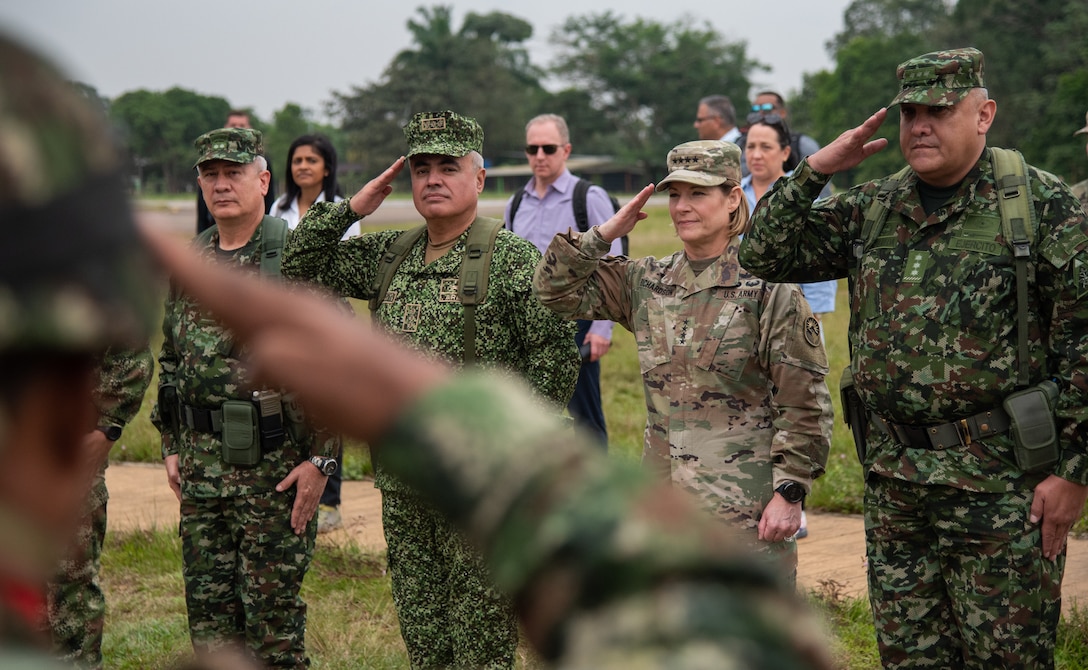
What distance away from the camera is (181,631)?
5.55m

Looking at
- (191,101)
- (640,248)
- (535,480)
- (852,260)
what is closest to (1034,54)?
(640,248)

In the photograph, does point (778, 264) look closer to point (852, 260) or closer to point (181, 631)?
point (852, 260)

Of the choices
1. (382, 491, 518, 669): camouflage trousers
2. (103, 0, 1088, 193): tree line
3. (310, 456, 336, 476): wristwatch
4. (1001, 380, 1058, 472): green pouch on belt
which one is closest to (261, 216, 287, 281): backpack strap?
(310, 456, 336, 476): wristwatch

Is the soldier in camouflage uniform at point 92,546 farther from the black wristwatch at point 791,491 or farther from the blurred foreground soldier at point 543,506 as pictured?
the blurred foreground soldier at point 543,506

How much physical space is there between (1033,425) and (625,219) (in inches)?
62.4

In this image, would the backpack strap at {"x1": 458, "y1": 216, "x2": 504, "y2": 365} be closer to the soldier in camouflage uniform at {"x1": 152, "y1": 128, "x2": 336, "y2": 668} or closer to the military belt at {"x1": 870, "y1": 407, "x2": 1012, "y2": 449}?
the soldier in camouflage uniform at {"x1": 152, "y1": 128, "x2": 336, "y2": 668}

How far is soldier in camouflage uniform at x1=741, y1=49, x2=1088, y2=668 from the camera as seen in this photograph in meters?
3.72

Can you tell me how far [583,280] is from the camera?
440cm

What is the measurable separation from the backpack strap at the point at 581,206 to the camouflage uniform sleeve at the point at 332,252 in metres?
2.36

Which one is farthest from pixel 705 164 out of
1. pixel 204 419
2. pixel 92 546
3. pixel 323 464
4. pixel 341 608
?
pixel 341 608

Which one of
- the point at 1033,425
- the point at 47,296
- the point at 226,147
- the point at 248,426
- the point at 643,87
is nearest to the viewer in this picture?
the point at 47,296

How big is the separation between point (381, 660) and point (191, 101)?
252 feet

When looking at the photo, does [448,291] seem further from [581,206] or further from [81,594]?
[581,206]

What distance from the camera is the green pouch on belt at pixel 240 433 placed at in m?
4.45
